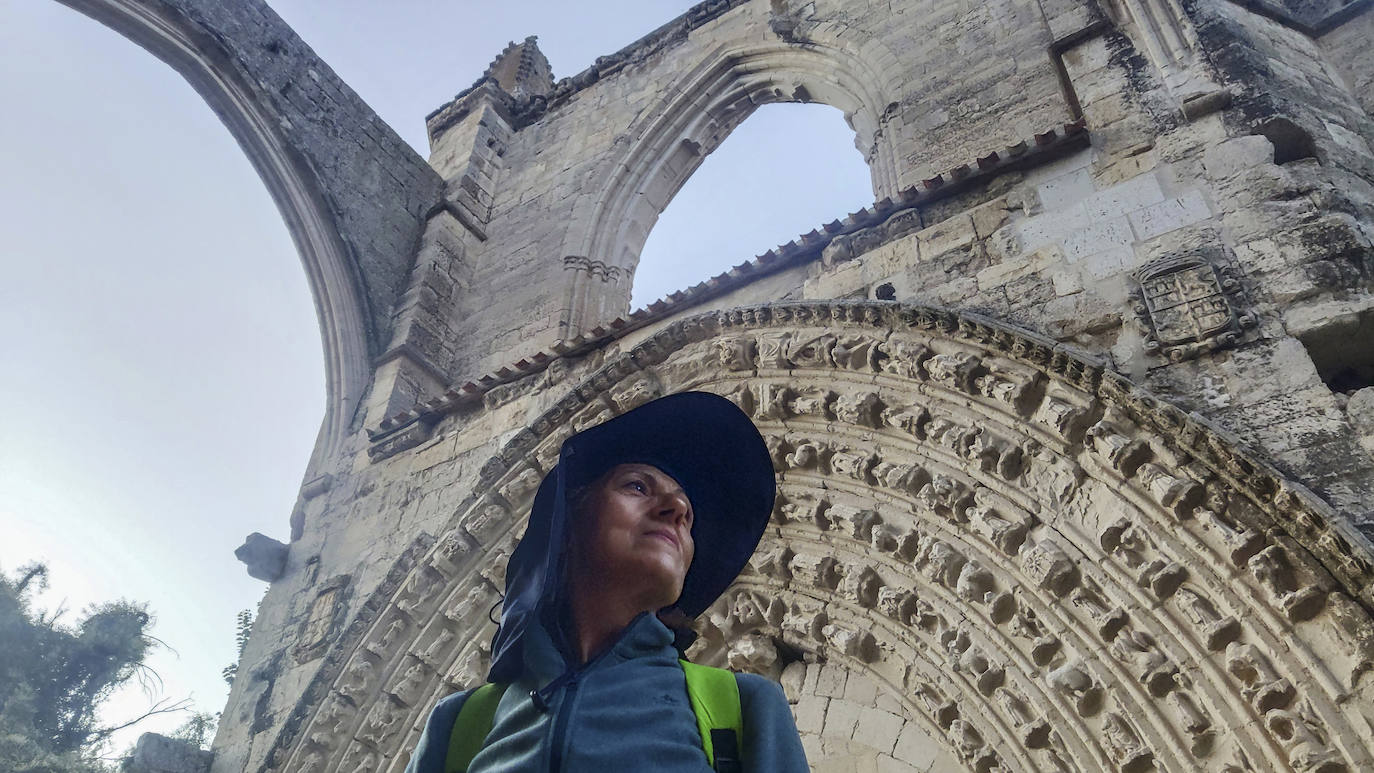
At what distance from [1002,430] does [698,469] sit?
1.81 m

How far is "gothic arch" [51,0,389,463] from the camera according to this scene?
694cm

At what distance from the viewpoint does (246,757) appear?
453 centimetres

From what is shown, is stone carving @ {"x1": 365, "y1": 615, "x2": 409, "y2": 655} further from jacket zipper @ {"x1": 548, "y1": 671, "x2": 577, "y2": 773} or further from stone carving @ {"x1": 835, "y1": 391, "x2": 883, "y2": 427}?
jacket zipper @ {"x1": 548, "y1": 671, "x2": 577, "y2": 773}

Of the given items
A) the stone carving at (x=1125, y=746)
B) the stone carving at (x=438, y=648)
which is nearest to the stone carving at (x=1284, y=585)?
the stone carving at (x=1125, y=746)

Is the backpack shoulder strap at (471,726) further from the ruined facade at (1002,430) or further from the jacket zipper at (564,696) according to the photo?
the ruined facade at (1002,430)

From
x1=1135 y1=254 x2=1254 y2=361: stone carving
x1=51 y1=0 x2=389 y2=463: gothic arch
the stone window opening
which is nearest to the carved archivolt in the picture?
x1=1135 y1=254 x2=1254 y2=361: stone carving

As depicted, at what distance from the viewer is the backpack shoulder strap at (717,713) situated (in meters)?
1.49

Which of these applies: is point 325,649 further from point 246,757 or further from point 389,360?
point 389,360

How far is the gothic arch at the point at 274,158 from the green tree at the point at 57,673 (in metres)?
3.48

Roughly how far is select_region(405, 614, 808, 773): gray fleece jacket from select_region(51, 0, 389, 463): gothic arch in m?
5.64

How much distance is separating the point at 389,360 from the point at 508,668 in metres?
5.39

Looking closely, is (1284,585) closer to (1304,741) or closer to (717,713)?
(1304,741)

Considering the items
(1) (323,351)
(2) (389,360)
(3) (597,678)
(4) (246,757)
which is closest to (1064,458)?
(3) (597,678)

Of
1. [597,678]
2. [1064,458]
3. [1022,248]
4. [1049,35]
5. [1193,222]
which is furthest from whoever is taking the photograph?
[1049,35]
